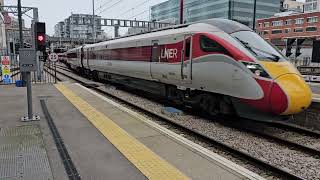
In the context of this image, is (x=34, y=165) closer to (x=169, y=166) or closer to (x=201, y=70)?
(x=169, y=166)

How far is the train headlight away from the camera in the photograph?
796 centimetres

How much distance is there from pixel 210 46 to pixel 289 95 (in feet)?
9.15

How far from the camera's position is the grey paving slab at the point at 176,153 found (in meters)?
5.40

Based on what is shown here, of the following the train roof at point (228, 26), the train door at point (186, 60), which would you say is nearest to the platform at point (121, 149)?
the train door at point (186, 60)

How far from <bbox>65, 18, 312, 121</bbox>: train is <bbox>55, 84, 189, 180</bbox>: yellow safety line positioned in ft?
9.89

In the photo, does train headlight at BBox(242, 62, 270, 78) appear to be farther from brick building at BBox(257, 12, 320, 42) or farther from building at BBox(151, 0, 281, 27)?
brick building at BBox(257, 12, 320, 42)

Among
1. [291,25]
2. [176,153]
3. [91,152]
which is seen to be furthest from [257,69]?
[291,25]

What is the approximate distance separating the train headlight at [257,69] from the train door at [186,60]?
2.53 m

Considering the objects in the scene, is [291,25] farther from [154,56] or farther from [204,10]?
[154,56]

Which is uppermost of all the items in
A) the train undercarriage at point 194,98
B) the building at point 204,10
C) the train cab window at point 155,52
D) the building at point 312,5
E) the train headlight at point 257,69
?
the building at point 312,5

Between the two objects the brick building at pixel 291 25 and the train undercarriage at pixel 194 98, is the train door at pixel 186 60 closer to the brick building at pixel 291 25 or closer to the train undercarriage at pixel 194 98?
the train undercarriage at pixel 194 98

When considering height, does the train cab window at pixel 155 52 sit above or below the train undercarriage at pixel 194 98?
above

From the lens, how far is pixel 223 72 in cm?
898

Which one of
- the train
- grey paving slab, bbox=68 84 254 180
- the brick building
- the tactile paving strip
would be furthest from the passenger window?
the brick building
